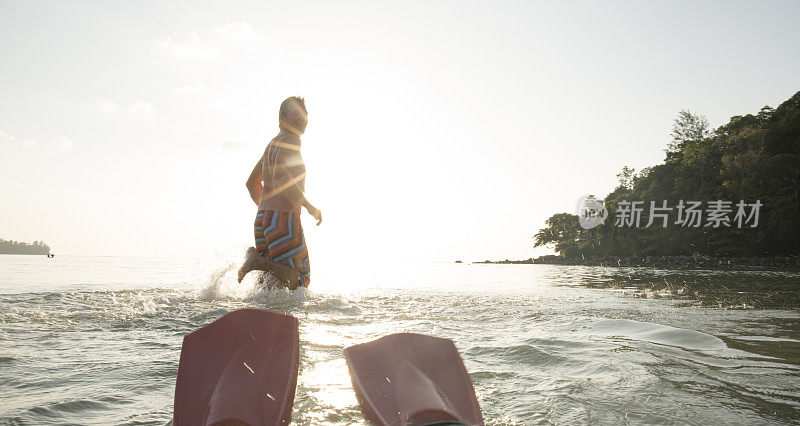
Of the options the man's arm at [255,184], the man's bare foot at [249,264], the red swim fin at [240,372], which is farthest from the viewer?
the man's arm at [255,184]

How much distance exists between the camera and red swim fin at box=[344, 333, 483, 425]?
4.63 ft

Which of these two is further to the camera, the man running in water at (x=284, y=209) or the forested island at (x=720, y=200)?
the forested island at (x=720, y=200)

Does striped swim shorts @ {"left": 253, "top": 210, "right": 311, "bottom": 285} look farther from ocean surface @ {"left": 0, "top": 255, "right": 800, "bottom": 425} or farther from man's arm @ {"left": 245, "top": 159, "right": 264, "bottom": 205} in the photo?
ocean surface @ {"left": 0, "top": 255, "right": 800, "bottom": 425}

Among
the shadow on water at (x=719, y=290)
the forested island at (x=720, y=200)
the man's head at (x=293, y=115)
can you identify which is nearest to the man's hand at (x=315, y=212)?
the man's head at (x=293, y=115)

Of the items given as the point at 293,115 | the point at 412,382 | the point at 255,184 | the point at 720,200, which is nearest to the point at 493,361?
the point at 412,382

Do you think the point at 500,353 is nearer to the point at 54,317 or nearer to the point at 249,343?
the point at 249,343

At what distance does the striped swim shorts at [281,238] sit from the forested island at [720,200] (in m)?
40.3

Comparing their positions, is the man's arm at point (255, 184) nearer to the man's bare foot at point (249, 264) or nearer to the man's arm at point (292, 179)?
the man's arm at point (292, 179)

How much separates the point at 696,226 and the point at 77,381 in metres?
56.5

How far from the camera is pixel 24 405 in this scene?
5.14 ft

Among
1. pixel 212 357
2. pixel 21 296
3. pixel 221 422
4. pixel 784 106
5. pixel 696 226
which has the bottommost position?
pixel 21 296

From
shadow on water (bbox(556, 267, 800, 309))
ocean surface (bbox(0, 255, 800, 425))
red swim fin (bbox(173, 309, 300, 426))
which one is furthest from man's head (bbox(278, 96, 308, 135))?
shadow on water (bbox(556, 267, 800, 309))

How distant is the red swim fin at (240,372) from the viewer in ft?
4.52

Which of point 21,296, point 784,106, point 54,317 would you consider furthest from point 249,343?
point 784,106
